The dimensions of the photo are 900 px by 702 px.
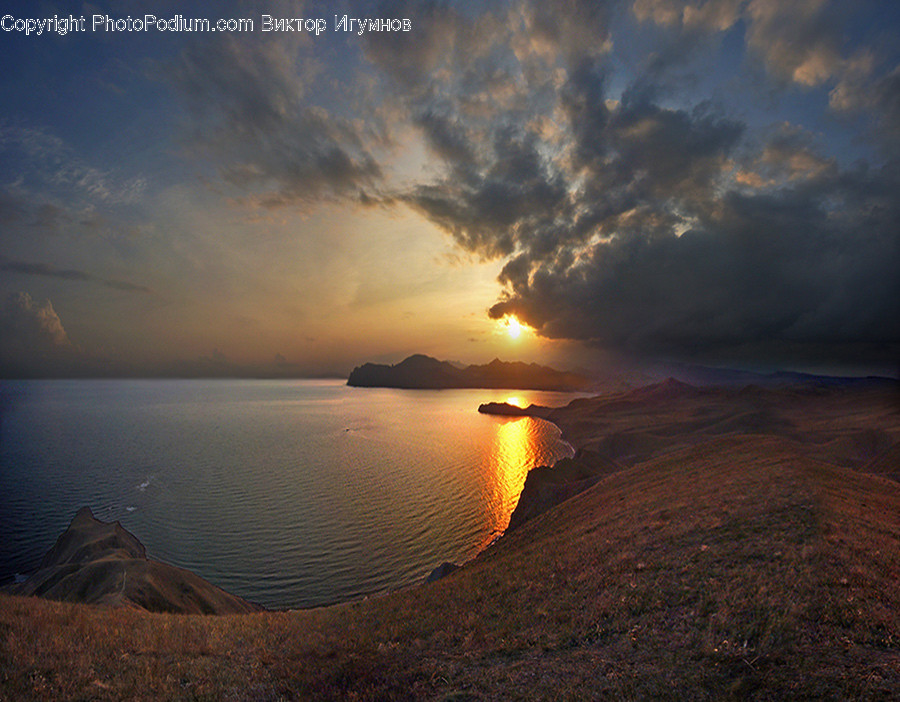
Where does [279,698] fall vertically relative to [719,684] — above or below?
below

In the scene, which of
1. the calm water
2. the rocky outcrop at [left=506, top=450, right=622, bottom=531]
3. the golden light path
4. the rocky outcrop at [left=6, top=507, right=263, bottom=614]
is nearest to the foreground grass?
the rocky outcrop at [left=6, top=507, right=263, bottom=614]

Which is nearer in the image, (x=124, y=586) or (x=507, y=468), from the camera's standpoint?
(x=124, y=586)

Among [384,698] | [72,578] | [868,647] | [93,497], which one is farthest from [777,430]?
[93,497]

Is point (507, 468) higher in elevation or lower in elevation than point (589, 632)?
lower

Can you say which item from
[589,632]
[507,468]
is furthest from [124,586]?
[507,468]

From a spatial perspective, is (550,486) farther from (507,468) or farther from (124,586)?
(124,586)

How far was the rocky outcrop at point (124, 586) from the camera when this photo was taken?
26188 millimetres

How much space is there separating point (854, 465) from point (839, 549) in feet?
270

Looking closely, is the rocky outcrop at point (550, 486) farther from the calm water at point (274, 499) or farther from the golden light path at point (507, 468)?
the golden light path at point (507, 468)

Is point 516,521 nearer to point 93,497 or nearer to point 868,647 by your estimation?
point 868,647

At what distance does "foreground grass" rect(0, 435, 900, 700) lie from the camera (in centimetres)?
1042

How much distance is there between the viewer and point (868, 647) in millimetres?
10242

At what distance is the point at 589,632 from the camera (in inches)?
546

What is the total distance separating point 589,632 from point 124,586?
3138cm
